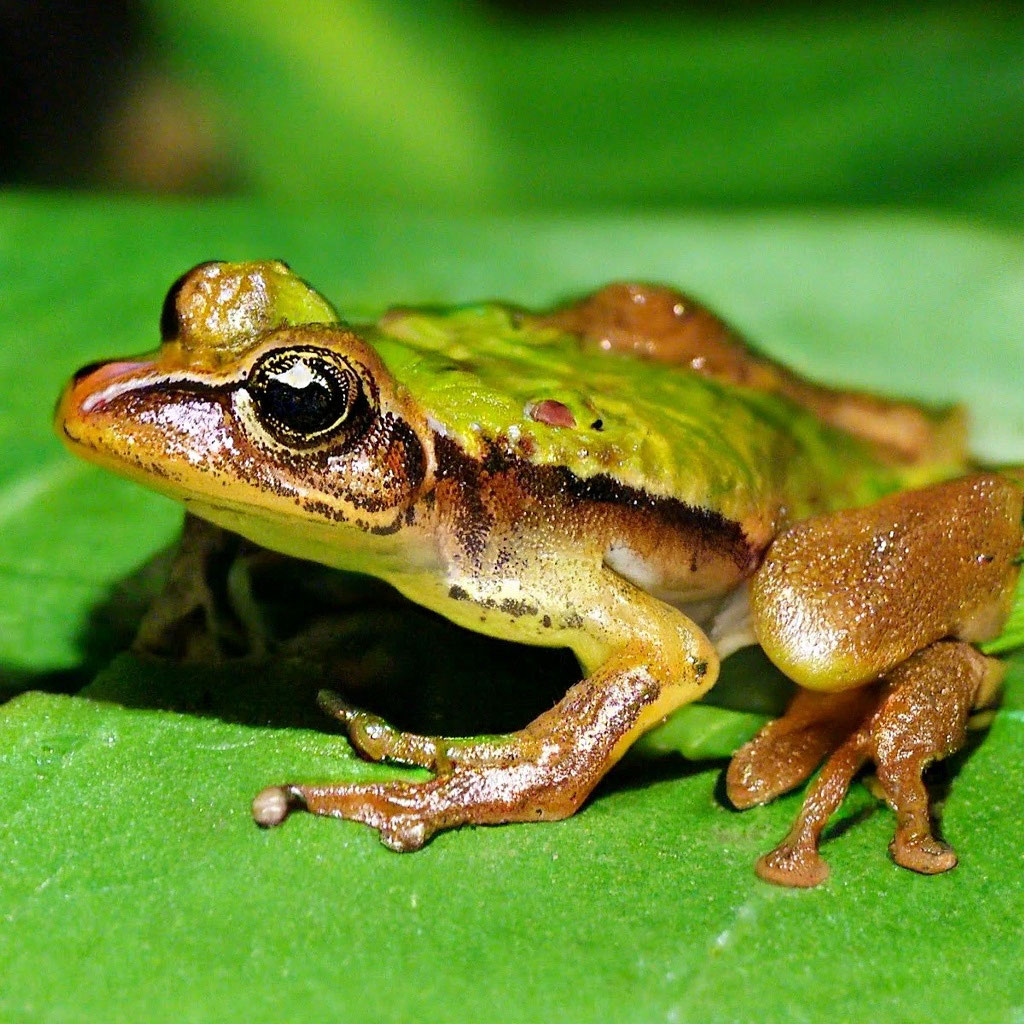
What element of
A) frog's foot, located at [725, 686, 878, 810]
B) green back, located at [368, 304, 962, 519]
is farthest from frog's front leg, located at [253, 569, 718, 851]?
green back, located at [368, 304, 962, 519]

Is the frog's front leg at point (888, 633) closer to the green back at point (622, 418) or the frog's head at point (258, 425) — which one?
the green back at point (622, 418)

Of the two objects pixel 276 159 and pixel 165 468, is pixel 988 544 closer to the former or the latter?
pixel 165 468

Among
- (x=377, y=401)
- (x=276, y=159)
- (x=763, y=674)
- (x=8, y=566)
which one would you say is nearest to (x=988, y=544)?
(x=763, y=674)

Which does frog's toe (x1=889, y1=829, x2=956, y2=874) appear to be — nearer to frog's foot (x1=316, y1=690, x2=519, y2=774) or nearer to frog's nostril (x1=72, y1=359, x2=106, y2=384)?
frog's foot (x1=316, y1=690, x2=519, y2=774)

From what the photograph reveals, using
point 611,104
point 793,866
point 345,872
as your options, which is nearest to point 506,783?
point 345,872

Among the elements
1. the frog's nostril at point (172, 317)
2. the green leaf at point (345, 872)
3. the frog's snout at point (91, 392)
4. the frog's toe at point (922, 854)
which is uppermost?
the frog's nostril at point (172, 317)

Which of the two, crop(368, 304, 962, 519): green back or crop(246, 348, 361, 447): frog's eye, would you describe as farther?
crop(368, 304, 962, 519): green back

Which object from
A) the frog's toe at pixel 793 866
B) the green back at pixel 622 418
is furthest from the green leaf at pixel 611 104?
the frog's toe at pixel 793 866
